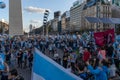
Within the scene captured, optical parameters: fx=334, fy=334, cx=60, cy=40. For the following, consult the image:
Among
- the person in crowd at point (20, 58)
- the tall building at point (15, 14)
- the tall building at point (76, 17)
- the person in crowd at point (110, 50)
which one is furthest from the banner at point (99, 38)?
the tall building at point (76, 17)

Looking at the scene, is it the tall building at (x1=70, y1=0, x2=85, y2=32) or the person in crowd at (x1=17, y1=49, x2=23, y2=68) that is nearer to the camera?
the person in crowd at (x1=17, y1=49, x2=23, y2=68)

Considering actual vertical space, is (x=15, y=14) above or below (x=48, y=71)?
above

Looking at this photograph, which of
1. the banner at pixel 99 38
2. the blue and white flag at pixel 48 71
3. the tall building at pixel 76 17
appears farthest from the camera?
the tall building at pixel 76 17

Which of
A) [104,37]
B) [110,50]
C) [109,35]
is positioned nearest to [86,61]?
[104,37]

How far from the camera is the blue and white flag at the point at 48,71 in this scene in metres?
3.87

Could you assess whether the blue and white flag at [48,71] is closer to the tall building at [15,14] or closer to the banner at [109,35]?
the banner at [109,35]

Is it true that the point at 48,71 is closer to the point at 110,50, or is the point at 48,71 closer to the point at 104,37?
the point at 104,37

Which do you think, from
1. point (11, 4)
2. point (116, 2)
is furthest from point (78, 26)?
point (11, 4)

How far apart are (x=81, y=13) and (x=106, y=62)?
159 m

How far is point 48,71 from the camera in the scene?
3.93 m

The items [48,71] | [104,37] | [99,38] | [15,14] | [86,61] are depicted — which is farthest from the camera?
[15,14]

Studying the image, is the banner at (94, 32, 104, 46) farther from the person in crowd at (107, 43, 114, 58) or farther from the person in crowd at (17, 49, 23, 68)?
the person in crowd at (17, 49, 23, 68)

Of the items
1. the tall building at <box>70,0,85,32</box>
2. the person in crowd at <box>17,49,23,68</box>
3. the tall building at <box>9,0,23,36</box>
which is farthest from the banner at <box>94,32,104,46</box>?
the tall building at <box>70,0,85,32</box>

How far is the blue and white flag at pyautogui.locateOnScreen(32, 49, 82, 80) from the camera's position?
3.87 m
